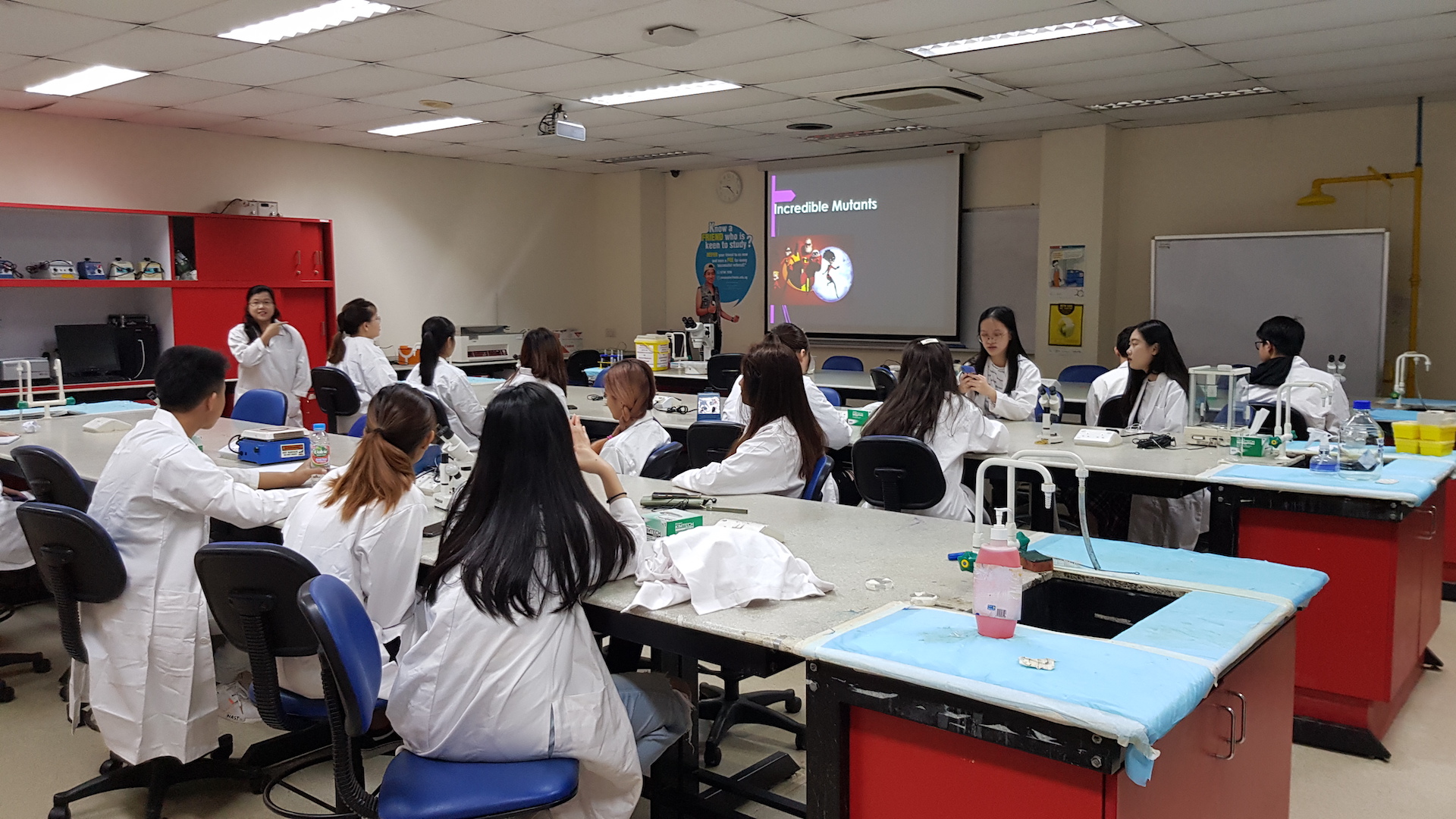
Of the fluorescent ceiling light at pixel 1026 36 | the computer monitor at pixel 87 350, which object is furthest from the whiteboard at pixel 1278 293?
the computer monitor at pixel 87 350

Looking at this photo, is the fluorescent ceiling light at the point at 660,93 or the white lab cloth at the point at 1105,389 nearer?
the white lab cloth at the point at 1105,389

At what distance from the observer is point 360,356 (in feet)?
19.6

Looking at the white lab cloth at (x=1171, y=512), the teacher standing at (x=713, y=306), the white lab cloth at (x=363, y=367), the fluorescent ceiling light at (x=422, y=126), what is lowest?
the white lab cloth at (x=1171, y=512)

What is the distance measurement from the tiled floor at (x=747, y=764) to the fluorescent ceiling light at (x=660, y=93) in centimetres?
360

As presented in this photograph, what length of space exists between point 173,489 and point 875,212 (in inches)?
270

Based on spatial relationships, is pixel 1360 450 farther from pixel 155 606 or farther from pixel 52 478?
pixel 52 478

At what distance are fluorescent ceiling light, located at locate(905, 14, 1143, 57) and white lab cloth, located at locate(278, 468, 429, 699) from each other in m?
3.66

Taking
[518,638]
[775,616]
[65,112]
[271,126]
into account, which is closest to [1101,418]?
[775,616]

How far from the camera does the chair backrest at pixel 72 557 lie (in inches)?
98.0

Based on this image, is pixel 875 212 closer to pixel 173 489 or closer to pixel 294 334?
pixel 294 334

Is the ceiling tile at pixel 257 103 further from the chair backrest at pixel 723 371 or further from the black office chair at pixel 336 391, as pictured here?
the chair backrest at pixel 723 371

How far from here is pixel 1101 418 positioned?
4906mm

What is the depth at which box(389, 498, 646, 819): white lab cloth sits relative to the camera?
1865 millimetres

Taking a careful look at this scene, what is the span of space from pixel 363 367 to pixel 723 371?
2.40m
